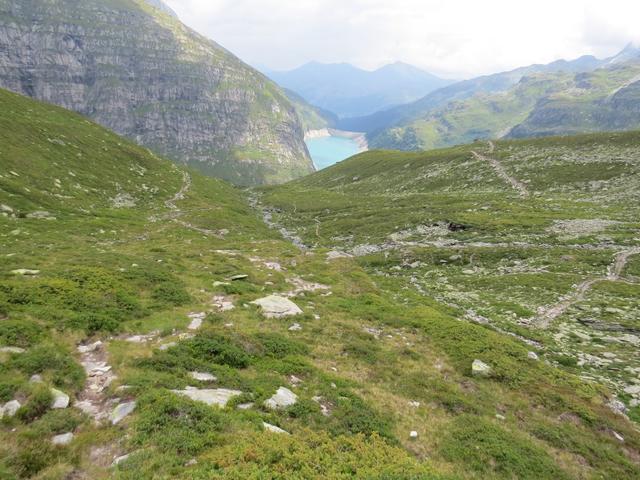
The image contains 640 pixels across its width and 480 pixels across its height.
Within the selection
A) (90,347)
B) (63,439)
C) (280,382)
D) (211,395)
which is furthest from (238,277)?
Answer: (63,439)

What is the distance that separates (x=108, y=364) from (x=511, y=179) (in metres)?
91.7

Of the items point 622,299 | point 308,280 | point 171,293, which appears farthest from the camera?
point 308,280

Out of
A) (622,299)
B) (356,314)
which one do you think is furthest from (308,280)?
(622,299)

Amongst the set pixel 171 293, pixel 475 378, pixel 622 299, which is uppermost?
pixel 171 293

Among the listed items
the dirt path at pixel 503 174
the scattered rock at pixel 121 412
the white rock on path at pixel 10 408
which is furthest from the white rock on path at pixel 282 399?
the dirt path at pixel 503 174

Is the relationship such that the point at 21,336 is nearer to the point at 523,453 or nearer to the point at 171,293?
the point at 171,293

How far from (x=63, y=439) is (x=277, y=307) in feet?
52.6

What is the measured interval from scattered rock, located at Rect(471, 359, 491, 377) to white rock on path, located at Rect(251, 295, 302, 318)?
1196 cm

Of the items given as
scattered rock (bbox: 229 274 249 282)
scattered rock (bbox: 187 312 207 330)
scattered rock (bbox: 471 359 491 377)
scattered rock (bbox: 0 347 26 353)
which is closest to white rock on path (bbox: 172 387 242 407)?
scattered rock (bbox: 187 312 207 330)

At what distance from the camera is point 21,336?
15719 millimetres

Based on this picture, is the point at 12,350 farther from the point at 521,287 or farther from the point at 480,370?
the point at 521,287

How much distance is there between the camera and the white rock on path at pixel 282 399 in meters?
14.8

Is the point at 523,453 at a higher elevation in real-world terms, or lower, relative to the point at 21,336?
lower

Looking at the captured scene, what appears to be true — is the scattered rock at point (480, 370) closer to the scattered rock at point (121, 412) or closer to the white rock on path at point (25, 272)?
the scattered rock at point (121, 412)
